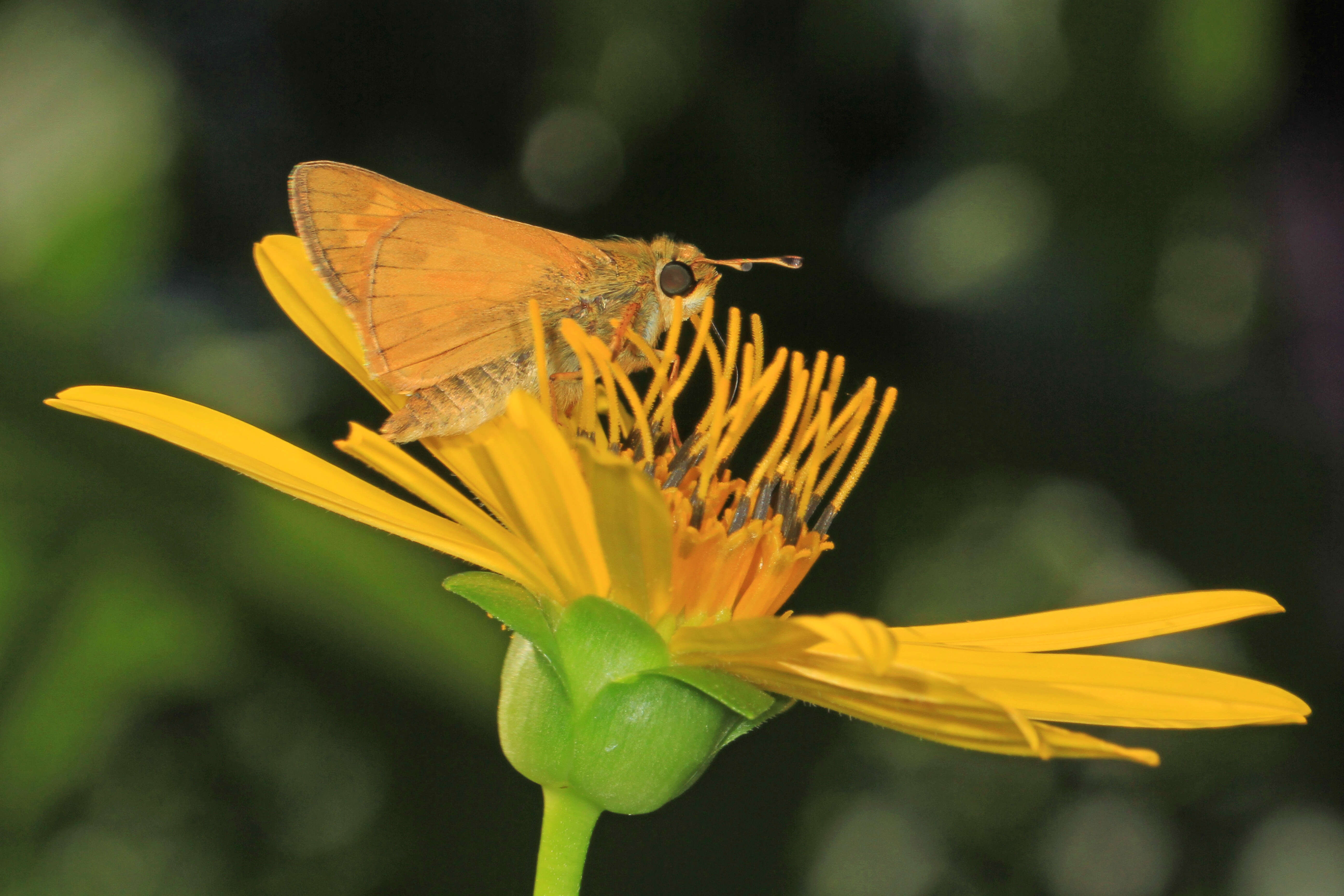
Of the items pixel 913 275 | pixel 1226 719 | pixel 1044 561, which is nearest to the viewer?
pixel 1226 719

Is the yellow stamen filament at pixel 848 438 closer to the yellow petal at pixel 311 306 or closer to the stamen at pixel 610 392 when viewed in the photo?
the stamen at pixel 610 392

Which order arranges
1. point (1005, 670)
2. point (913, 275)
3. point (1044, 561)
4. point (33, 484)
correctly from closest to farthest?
point (1005, 670) → point (33, 484) → point (1044, 561) → point (913, 275)

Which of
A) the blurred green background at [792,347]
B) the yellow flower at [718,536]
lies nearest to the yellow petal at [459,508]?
the yellow flower at [718,536]

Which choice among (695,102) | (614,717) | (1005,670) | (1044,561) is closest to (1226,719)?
(1005,670)

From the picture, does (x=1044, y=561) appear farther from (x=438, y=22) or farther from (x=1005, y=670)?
(x=438, y=22)

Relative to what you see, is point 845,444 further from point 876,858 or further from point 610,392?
point 876,858

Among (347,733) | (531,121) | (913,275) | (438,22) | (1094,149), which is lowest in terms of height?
(347,733)

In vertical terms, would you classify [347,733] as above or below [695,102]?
below

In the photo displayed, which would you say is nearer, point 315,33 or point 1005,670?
point 1005,670
